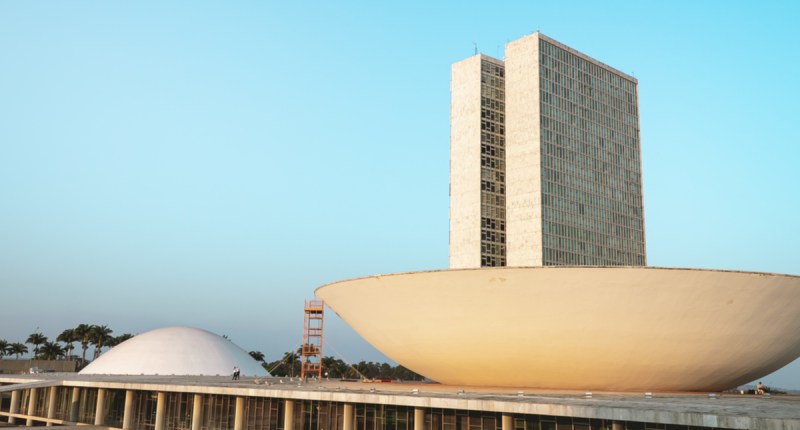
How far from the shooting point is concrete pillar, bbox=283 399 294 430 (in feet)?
113

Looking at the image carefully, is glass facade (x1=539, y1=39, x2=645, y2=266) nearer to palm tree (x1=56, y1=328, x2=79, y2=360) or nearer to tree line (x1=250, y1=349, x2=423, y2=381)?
tree line (x1=250, y1=349, x2=423, y2=381)

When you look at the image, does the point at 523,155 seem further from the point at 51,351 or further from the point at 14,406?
the point at 51,351

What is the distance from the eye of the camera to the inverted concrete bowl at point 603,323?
89.5 feet

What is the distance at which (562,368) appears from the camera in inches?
1166

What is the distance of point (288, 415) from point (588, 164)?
83.2 meters

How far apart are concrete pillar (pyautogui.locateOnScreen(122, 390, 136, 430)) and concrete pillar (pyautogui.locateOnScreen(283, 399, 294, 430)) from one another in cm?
1383

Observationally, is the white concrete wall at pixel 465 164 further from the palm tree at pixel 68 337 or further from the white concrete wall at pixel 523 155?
the palm tree at pixel 68 337

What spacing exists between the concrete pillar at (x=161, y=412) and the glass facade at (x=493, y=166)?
62489mm

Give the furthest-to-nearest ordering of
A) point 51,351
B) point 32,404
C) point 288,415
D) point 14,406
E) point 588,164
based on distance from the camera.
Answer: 1. point 51,351
2. point 588,164
3. point 14,406
4. point 32,404
5. point 288,415

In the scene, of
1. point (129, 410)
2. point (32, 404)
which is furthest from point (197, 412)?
point (32, 404)

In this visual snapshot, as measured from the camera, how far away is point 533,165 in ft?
330

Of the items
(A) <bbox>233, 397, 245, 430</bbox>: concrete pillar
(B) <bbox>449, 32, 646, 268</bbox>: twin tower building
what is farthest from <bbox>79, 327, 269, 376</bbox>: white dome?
(B) <bbox>449, 32, 646, 268</bbox>: twin tower building

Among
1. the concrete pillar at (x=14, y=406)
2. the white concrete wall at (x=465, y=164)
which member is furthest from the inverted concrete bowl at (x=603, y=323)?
the white concrete wall at (x=465, y=164)

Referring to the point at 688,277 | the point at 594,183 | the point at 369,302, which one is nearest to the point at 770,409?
the point at 688,277
